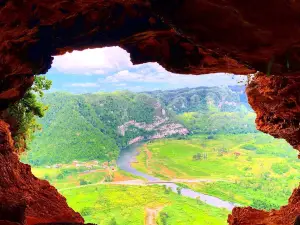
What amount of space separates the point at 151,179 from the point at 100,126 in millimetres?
51844

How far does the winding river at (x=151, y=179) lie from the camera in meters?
94.5

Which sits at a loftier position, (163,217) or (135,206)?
(163,217)

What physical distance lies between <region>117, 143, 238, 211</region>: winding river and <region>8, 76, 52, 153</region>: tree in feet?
253

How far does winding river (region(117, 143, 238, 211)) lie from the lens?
9451 cm

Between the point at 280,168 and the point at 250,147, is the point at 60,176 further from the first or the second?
the point at 250,147

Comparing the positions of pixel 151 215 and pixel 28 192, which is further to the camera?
pixel 151 215

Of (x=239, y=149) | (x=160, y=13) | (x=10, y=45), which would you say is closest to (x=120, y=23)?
(x=10, y=45)

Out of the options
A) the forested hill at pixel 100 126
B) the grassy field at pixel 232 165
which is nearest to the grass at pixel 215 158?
the grassy field at pixel 232 165

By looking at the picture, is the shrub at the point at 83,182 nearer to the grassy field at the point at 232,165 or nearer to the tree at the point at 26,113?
the grassy field at the point at 232,165

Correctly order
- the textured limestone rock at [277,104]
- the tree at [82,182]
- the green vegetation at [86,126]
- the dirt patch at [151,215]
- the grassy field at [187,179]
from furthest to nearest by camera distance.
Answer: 1. the green vegetation at [86,126]
2. the tree at [82,182]
3. the grassy field at [187,179]
4. the dirt patch at [151,215]
5. the textured limestone rock at [277,104]

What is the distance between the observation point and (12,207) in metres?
11.0

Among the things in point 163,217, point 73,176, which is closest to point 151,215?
point 163,217

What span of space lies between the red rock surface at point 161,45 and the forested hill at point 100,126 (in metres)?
119

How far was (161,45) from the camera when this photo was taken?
Answer: 15055 mm
